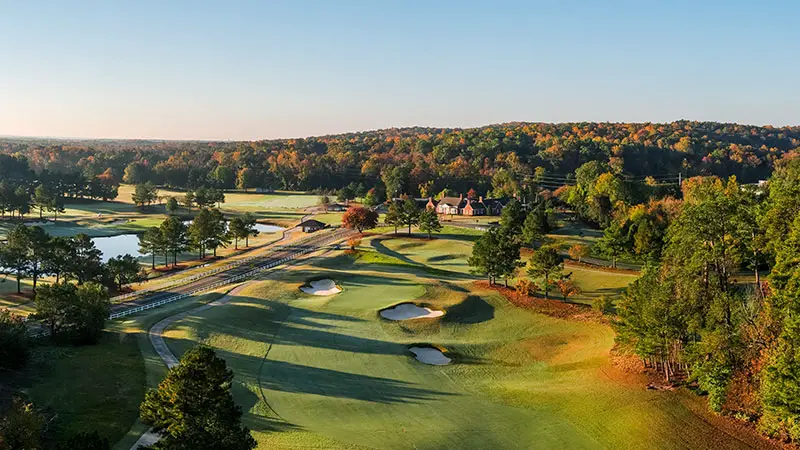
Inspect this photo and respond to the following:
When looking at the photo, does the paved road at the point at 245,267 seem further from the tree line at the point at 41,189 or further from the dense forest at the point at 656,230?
the tree line at the point at 41,189

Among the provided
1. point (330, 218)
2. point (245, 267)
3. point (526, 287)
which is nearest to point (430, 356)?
point (526, 287)

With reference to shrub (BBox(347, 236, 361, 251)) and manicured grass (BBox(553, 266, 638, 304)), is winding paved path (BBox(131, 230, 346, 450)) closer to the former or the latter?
shrub (BBox(347, 236, 361, 251))

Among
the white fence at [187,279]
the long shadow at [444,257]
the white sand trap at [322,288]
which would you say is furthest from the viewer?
the long shadow at [444,257]

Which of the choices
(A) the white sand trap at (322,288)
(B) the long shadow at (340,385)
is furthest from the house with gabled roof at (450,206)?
(B) the long shadow at (340,385)

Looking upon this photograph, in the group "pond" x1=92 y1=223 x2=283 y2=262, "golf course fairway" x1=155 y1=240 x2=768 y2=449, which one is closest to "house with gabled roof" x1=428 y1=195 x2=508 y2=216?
"pond" x1=92 y1=223 x2=283 y2=262

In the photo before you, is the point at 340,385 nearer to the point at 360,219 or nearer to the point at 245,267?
the point at 245,267

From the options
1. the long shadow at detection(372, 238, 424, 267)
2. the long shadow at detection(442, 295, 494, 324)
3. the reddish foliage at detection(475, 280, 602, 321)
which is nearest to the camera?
the reddish foliage at detection(475, 280, 602, 321)

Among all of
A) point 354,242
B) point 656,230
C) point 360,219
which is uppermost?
point 656,230
